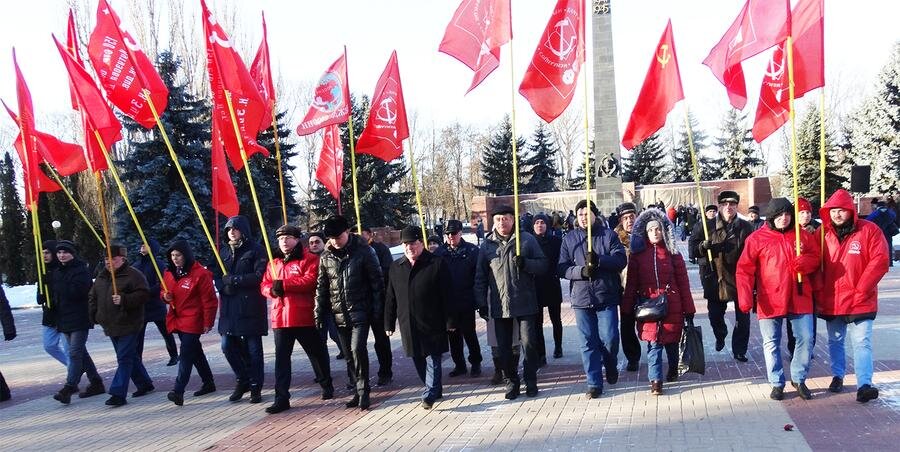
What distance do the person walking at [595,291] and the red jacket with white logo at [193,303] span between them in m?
3.62

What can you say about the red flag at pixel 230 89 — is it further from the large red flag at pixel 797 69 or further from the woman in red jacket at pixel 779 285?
the large red flag at pixel 797 69

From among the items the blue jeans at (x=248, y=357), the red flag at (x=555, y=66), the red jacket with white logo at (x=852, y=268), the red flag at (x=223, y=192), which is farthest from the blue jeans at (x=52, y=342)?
the red jacket with white logo at (x=852, y=268)

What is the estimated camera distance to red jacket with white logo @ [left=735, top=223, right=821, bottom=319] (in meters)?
5.74

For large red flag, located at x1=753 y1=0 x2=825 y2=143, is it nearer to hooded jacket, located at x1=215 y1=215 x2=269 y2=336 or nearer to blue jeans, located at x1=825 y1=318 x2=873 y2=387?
blue jeans, located at x1=825 y1=318 x2=873 y2=387

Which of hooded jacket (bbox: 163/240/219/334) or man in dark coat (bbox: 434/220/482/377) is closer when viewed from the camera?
hooded jacket (bbox: 163/240/219/334)

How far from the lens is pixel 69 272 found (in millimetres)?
7695

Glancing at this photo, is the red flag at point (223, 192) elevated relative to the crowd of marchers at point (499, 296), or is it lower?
elevated

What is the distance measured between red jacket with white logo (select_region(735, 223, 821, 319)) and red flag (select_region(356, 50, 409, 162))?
14.0ft

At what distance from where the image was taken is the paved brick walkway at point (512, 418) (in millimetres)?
5000

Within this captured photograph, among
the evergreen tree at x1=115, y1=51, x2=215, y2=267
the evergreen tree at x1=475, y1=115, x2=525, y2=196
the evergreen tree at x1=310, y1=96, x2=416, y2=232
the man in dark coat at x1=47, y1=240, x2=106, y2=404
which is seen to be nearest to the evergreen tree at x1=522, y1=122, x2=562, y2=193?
the evergreen tree at x1=475, y1=115, x2=525, y2=196

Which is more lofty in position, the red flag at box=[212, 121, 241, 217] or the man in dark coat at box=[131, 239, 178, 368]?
the red flag at box=[212, 121, 241, 217]

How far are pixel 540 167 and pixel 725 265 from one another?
46092 mm

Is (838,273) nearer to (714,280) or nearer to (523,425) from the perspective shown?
(714,280)

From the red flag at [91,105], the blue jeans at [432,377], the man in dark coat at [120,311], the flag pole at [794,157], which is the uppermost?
the red flag at [91,105]
